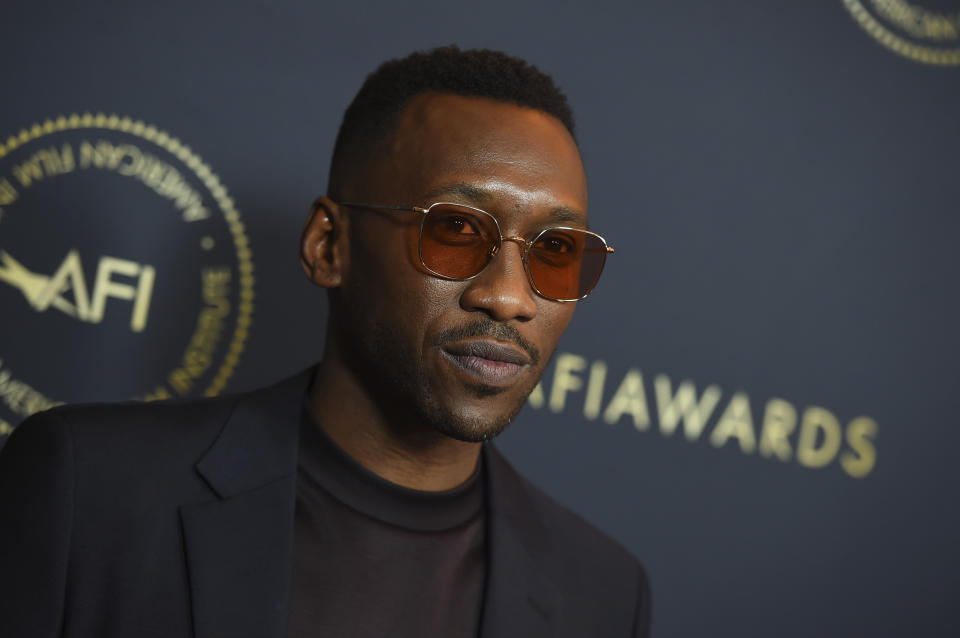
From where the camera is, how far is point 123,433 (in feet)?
3.94

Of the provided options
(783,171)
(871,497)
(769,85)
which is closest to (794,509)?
(871,497)

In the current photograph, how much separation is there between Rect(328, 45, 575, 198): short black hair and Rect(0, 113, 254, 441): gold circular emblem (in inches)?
17.2

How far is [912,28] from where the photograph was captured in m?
2.09

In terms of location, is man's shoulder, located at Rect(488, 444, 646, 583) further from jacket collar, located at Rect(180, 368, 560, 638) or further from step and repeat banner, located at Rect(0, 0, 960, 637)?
step and repeat banner, located at Rect(0, 0, 960, 637)

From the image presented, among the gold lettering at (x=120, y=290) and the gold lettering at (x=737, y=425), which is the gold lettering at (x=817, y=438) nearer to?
the gold lettering at (x=737, y=425)

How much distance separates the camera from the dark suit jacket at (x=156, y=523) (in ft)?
3.60

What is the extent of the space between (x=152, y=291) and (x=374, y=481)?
69 cm

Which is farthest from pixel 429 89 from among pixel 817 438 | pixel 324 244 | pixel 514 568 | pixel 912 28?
pixel 912 28

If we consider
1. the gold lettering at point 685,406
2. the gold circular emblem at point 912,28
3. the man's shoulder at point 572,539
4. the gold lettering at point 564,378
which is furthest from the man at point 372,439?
the gold circular emblem at point 912,28

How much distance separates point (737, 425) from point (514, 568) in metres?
0.83

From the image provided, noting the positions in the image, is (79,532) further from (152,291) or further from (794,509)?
(794,509)

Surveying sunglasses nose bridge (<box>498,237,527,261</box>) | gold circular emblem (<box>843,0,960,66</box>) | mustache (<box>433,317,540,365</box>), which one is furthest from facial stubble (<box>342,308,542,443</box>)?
gold circular emblem (<box>843,0,960,66</box>)

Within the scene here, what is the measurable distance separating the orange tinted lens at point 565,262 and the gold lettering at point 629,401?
661 mm

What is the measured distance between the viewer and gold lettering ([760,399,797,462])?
2.00 m
